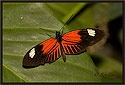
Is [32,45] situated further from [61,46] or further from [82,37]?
[82,37]

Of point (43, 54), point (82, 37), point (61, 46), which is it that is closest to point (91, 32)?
point (82, 37)

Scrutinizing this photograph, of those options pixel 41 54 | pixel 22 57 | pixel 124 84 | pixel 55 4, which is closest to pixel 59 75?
pixel 41 54

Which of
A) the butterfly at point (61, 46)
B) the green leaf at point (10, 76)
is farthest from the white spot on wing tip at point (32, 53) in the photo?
the green leaf at point (10, 76)

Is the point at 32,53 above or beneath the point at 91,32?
beneath

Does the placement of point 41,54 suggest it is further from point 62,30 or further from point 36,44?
point 62,30

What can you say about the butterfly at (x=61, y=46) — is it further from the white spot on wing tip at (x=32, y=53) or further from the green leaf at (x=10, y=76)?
the green leaf at (x=10, y=76)

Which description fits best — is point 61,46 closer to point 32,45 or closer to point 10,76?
point 32,45

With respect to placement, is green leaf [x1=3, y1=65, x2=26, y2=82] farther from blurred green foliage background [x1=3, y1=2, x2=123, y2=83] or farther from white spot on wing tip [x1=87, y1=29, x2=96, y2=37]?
white spot on wing tip [x1=87, y1=29, x2=96, y2=37]

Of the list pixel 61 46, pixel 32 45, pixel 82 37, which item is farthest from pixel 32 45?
pixel 82 37

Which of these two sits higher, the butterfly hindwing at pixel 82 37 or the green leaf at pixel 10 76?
the butterfly hindwing at pixel 82 37

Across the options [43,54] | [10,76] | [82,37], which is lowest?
[10,76]
